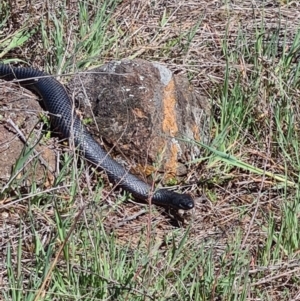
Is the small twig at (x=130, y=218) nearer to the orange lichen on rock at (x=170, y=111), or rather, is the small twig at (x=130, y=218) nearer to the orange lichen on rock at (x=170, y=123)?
the orange lichen on rock at (x=170, y=123)

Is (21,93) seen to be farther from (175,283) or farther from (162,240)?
(175,283)

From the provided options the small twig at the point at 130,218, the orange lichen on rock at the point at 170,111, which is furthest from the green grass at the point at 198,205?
the orange lichen on rock at the point at 170,111

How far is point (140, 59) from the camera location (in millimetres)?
4695

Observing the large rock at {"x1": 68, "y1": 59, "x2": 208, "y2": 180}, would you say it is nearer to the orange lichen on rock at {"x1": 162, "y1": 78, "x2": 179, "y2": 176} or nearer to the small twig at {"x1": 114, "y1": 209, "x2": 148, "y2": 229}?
the orange lichen on rock at {"x1": 162, "y1": 78, "x2": 179, "y2": 176}

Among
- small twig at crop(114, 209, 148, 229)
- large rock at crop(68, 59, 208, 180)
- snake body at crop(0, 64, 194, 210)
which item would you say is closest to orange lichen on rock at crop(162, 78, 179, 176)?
large rock at crop(68, 59, 208, 180)

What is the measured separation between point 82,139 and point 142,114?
365 mm

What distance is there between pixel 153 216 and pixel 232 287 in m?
1.22

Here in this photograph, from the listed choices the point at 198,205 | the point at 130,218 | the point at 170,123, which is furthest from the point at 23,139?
the point at 198,205

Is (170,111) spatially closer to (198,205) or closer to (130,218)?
(198,205)

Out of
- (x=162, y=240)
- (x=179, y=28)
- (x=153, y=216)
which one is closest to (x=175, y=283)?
(x=162, y=240)

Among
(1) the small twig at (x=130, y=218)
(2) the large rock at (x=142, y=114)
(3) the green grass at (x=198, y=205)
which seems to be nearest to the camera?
(3) the green grass at (x=198, y=205)

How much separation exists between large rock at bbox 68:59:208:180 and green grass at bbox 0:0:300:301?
14 centimetres

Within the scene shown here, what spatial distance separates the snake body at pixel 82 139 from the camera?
4121 mm

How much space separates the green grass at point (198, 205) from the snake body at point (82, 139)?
0.33 feet
